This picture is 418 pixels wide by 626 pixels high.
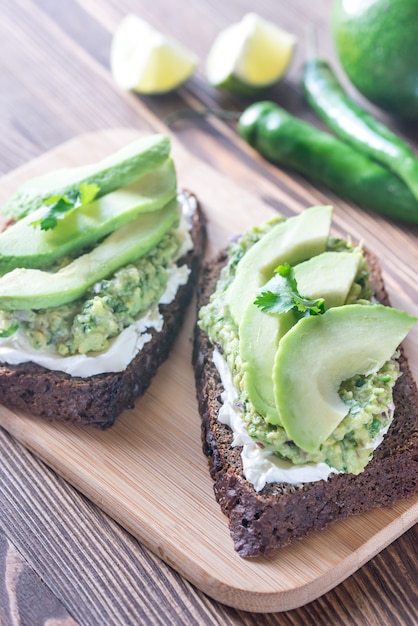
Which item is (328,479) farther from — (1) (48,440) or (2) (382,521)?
(1) (48,440)

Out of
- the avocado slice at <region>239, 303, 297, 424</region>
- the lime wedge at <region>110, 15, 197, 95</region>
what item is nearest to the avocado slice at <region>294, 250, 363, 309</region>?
the avocado slice at <region>239, 303, 297, 424</region>

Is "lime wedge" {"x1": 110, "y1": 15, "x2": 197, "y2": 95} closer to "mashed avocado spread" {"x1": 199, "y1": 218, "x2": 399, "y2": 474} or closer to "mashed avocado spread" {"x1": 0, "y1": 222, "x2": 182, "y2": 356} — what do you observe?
"mashed avocado spread" {"x1": 0, "y1": 222, "x2": 182, "y2": 356}

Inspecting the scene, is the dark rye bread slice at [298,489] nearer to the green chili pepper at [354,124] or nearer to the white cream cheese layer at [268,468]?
the white cream cheese layer at [268,468]

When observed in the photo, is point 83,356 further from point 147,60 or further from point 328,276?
point 147,60

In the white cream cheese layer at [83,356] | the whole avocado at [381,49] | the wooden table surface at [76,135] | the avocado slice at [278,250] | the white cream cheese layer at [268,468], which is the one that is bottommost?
the wooden table surface at [76,135]

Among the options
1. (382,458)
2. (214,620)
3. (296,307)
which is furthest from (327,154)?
(214,620)

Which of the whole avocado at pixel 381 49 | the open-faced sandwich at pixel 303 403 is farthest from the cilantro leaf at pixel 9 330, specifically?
the whole avocado at pixel 381 49
